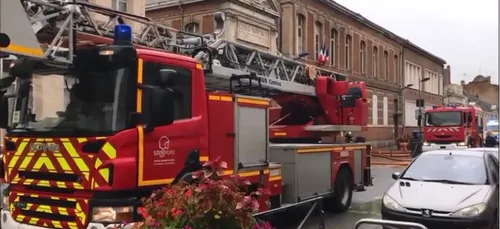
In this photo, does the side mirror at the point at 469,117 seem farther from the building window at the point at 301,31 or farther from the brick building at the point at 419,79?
the brick building at the point at 419,79

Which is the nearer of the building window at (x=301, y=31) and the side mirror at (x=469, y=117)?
the side mirror at (x=469, y=117)

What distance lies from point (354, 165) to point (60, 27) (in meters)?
7.40

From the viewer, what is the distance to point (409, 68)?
2127 inches

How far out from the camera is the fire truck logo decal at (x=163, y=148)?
20.3 ft

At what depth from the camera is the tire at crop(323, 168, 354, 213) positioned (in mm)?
11243

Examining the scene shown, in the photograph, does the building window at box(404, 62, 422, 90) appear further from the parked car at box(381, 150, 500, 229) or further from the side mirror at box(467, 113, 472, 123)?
the parked car at box(381, 150, 500, 229)

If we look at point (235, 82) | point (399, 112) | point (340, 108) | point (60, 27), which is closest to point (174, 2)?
point (340, 108)

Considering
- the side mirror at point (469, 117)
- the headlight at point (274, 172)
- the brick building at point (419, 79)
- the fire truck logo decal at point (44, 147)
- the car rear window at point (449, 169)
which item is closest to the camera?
the fire truck logo decal at point (44, 147)

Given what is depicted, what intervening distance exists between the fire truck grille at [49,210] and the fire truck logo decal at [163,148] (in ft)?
3.05

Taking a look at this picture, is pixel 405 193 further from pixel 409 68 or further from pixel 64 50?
pixel 409 68

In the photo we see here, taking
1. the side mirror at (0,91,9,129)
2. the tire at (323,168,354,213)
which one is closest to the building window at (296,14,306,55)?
the tire at (323,168,354,213)

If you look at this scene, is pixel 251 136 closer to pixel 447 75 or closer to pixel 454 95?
pixel 454 95

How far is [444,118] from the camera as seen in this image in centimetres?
2861

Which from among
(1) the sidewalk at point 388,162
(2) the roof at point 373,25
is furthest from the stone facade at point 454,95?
(1) the sidewalk at point 388,162
